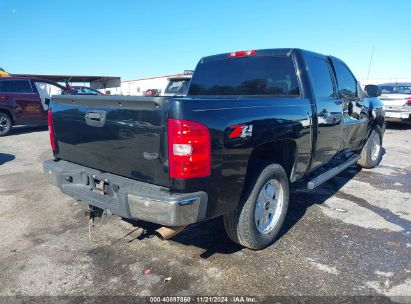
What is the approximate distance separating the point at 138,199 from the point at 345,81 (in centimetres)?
396

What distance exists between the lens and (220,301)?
8.32ft

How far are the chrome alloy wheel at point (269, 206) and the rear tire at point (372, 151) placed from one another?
140 inches

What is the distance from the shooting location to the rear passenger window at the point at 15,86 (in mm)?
10547

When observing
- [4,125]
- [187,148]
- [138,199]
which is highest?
[187,148]

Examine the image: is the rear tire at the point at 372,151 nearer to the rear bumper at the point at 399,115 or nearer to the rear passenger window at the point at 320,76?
the rear passenger window at the point at 320,76

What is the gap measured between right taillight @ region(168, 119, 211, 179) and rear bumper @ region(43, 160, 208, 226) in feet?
0.56

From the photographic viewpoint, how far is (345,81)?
5.00 meters

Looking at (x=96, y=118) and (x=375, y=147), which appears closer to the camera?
(x=96, y=118)

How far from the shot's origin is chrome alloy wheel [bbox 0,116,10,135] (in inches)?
420

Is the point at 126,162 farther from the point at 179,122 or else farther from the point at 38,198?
the point at 38,198

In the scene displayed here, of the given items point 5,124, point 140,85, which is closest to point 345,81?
point 5,124

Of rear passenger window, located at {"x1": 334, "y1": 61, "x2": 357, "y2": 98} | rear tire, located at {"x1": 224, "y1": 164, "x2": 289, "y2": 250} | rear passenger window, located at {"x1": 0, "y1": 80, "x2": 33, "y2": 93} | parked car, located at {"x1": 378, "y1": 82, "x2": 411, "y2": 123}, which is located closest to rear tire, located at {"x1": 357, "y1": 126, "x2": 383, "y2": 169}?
rear passenger window, located at {"x1": 334, "y1": 61, "x2": 357, "y2": 98}

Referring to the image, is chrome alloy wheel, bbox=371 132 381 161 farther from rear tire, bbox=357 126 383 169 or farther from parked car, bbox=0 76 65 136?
parked car, bbox=0 76 65 136

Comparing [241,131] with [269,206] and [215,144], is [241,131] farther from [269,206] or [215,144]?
[269,206]
